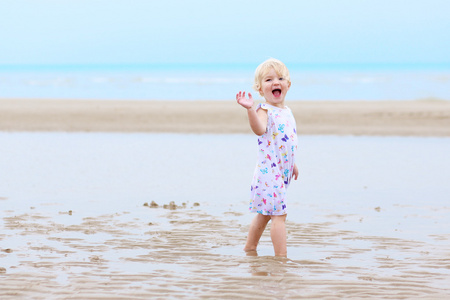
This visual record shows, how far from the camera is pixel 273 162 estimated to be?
5.62 meters

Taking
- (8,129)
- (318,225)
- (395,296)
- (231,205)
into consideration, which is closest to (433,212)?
(318,225)

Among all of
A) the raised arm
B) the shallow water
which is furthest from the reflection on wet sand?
the raised arm

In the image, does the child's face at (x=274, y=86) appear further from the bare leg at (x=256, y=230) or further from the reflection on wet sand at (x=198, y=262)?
the reflection on wet sand at (x=198, y=262)

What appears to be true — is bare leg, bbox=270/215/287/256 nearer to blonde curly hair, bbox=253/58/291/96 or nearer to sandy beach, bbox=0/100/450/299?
sandy beach, bbox=0/100/450/299

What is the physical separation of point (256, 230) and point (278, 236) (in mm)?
270

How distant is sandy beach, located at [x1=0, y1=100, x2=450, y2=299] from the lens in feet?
15.5

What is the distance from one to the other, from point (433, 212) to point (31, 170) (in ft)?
20.0

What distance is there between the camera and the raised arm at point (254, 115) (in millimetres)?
5207

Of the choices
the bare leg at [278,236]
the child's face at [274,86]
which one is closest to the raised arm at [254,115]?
the child's face at [274,86]

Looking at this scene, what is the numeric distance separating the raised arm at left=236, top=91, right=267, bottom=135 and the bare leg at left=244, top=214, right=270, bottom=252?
2.46ft

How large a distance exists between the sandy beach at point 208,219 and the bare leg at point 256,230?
0.09m

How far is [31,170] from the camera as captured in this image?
10875 millimetres

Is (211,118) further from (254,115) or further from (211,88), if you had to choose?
(211,88)

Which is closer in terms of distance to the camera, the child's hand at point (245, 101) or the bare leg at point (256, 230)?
the child's hand at point (245, 101)
